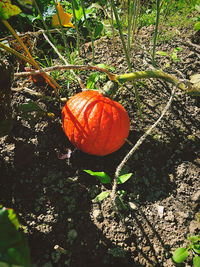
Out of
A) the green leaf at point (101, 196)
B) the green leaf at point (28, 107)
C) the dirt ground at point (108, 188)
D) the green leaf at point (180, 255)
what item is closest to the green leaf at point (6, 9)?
the green leaf at point (28, 107)

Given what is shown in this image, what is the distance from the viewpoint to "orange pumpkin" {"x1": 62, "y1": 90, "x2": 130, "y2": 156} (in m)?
1.16

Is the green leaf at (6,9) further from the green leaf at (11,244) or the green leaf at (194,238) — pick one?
the green leaf at (194,238)

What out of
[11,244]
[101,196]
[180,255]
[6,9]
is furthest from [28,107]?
[180,255]

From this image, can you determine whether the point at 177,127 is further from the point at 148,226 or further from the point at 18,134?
the point at 18,134

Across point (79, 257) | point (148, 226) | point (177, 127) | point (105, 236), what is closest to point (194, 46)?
point (177, 127)

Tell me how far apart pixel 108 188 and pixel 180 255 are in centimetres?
48

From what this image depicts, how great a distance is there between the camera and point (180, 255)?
0.95m

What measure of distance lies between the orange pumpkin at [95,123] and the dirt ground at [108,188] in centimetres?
17

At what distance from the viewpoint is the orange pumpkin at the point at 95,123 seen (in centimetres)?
116

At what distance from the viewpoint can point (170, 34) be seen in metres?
1.96

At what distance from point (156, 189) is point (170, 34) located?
4.99 ft

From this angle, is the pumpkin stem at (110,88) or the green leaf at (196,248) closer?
the green leaf at (196,248)

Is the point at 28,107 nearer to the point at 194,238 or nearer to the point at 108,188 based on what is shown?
the point at 108,188

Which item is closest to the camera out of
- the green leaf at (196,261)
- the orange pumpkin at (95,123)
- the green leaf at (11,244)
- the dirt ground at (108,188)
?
the green leaf at (11,244)
